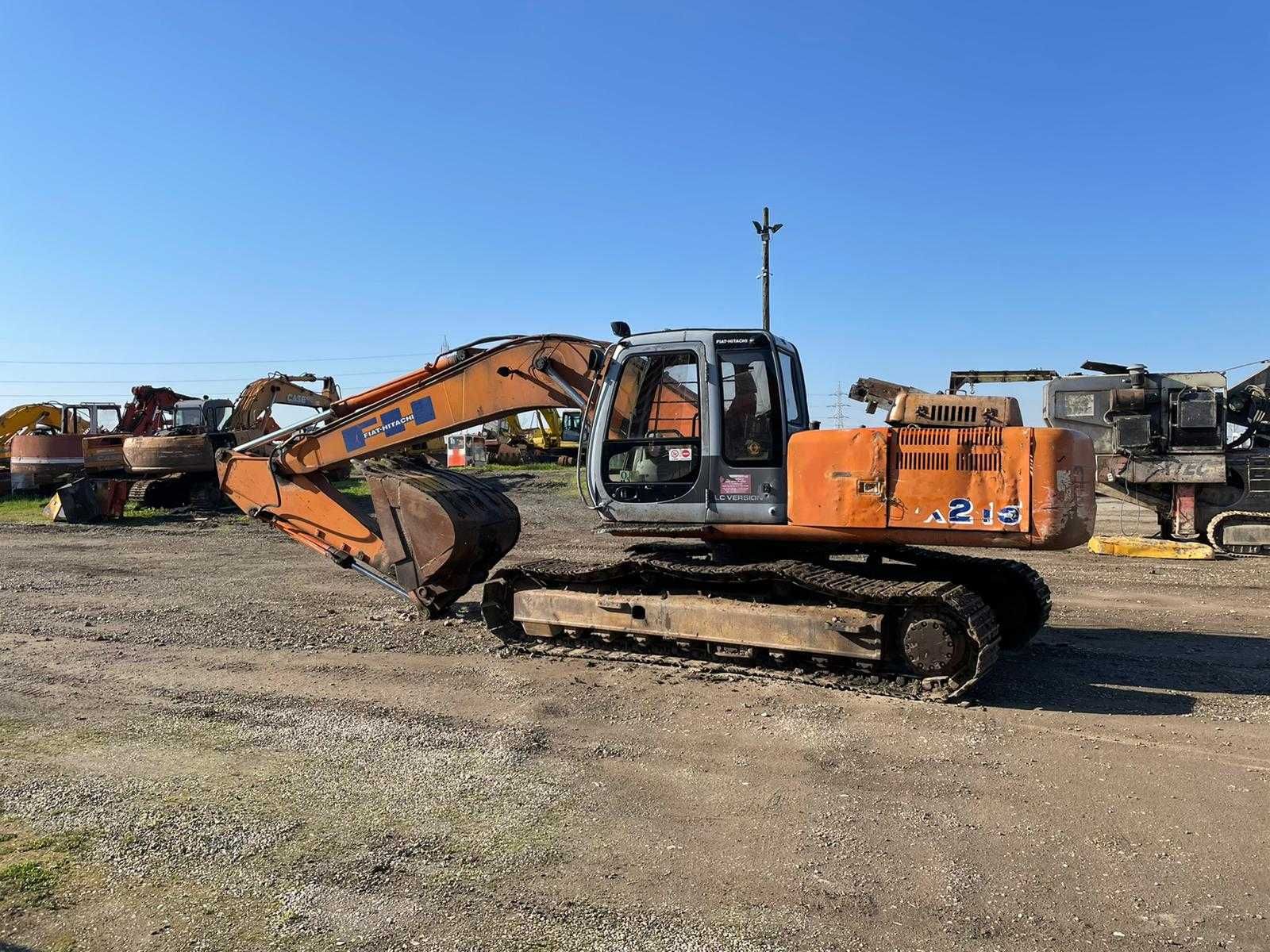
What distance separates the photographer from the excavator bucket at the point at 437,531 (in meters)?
8.51

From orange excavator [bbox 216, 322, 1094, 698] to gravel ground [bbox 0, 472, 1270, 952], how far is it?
40 cm

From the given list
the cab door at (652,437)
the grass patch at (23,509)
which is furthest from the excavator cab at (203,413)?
the cab door at (652,437)

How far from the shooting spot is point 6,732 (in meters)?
6.16

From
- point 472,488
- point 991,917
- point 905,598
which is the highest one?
point 472,488

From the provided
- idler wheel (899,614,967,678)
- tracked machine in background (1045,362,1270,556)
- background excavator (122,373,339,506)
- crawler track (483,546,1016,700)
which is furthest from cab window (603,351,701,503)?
background excavator (122,373,339,506)

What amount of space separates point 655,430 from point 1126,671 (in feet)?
14.1

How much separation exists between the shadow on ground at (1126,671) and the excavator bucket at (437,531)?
14.5 feet

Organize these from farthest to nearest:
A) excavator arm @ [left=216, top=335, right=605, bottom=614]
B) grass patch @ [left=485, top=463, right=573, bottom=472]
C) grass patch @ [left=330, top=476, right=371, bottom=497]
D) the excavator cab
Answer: grass patch @ [left=485, top=463, right=573, bottom=472] < the excavator cab < grass patch @ [left=330, top=476, right=371, bottom=497] < excavator arm @ [left=216, top=335, right=605, bottom=614]

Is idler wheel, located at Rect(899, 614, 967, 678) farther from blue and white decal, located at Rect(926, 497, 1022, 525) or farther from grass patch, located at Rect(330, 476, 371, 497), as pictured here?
Result: grass patch, located at Rect(330, 476, 371, 497)

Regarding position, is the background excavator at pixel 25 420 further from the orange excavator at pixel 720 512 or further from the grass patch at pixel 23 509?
the orange excavator at pixel 720 512

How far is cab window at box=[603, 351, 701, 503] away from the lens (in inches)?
297

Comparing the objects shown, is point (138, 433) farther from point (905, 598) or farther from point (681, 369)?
point (905, 598)

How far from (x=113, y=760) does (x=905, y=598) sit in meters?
5.17

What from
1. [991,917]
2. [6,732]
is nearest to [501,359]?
[6,732]
